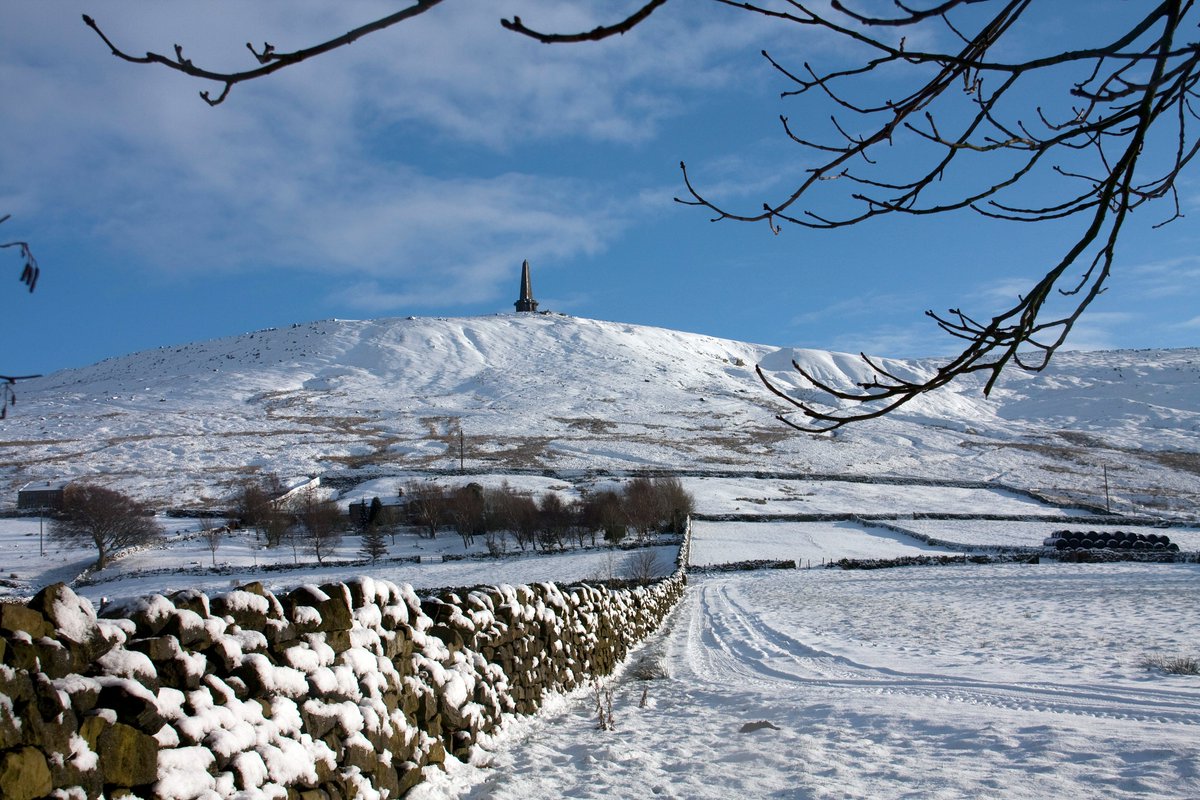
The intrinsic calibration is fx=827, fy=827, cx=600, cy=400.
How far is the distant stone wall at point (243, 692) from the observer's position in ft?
8.37

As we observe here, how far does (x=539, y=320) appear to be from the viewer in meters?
160

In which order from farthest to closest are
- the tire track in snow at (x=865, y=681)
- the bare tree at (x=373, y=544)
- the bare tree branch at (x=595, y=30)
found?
the bare tree at (x=373, y=544) < the tire track in snow at (x=865, y=681) < the bare tree branch at (x=595, y=30)

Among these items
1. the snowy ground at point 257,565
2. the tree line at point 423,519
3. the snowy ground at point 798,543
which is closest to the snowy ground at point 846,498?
the tree line at point 423,519

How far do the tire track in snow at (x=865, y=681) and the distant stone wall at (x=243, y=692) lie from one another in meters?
4.61

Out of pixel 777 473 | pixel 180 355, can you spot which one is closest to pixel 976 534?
pixel 777 473

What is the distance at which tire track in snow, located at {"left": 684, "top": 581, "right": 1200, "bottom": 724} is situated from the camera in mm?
6949

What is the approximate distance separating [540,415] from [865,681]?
293 feet

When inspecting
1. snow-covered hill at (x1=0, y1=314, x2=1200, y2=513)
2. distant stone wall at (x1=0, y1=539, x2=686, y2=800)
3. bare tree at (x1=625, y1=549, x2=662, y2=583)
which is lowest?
bare tree at (x1=625, y1=549, x2=662, y2=583)

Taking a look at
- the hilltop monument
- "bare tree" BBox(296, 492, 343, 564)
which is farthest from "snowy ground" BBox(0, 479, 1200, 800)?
the hilltop monument

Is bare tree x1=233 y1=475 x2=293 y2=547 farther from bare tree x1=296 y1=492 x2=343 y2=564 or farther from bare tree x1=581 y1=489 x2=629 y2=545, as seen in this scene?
bare tree x1=581 y1=489 x2=629 y2=545

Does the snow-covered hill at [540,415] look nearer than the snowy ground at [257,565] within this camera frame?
No

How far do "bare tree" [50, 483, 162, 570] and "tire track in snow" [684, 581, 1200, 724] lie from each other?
3728cm

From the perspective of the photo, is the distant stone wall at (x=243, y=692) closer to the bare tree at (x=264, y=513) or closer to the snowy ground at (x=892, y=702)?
the snowy ground at (x=892, y=702)

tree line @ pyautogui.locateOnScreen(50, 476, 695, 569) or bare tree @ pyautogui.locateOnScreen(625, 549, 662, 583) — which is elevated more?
tree line @ pyautogui.locateOnScreen(50, 476, 695, 569)
